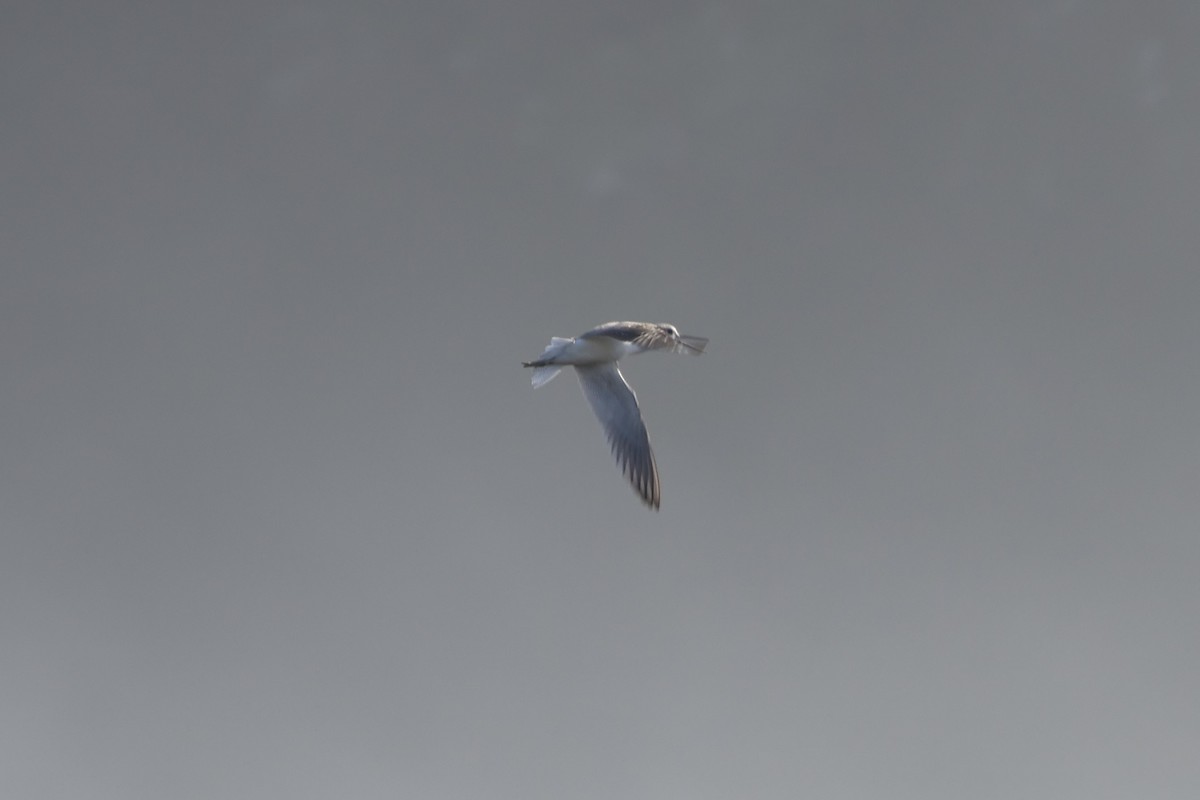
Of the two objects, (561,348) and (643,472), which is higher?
(561,348)

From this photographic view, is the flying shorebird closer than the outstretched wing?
Answer: No

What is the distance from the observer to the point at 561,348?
1920cm

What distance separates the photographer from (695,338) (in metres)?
19.3

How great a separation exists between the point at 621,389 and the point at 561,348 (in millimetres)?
911

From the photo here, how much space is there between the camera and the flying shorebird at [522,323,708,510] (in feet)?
61.6

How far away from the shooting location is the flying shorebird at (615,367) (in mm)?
18766

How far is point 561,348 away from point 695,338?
66.6 inches

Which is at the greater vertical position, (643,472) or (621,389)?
(621,389)

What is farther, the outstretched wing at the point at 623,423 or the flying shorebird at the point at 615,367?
the flying shorebird at the point at 615,367

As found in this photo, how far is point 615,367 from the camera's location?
19453 mm

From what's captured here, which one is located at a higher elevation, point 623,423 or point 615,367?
point 615,367

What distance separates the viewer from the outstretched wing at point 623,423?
1828 cm

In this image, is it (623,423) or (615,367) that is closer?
(623,423)

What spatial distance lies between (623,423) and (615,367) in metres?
0.82
